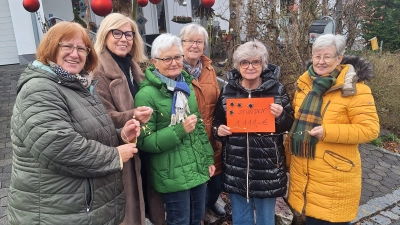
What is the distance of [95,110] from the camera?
6.32ft

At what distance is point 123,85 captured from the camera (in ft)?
8.05

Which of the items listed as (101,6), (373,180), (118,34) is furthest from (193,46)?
(373,180)

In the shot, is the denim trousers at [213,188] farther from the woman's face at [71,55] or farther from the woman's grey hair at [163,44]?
the woman's face at [71,55]

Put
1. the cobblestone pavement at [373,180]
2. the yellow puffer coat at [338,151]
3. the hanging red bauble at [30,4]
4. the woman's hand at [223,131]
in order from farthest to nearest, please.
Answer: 1. the hanging red bauble at [30,4]
2. the cobblestone pavement at [373,180]
3. the woman's hand at [223,131]
4. the yellow puffer coat at [338,151]

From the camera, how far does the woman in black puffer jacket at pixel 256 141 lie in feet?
8.39

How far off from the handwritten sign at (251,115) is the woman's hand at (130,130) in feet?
2.59

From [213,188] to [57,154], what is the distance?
1991 millimetres

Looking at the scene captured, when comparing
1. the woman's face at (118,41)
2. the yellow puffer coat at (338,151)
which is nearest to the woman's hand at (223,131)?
the yellow puffer coat at (338,151)

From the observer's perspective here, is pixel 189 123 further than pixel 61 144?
Yes

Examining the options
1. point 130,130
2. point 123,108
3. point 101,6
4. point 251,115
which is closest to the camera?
point 130,130

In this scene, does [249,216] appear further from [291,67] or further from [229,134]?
[291,67]

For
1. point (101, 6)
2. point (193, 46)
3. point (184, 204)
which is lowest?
point (184, 204)

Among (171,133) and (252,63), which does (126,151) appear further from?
(252,63)

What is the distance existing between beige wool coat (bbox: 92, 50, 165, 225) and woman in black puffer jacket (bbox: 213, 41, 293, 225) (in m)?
0.73
